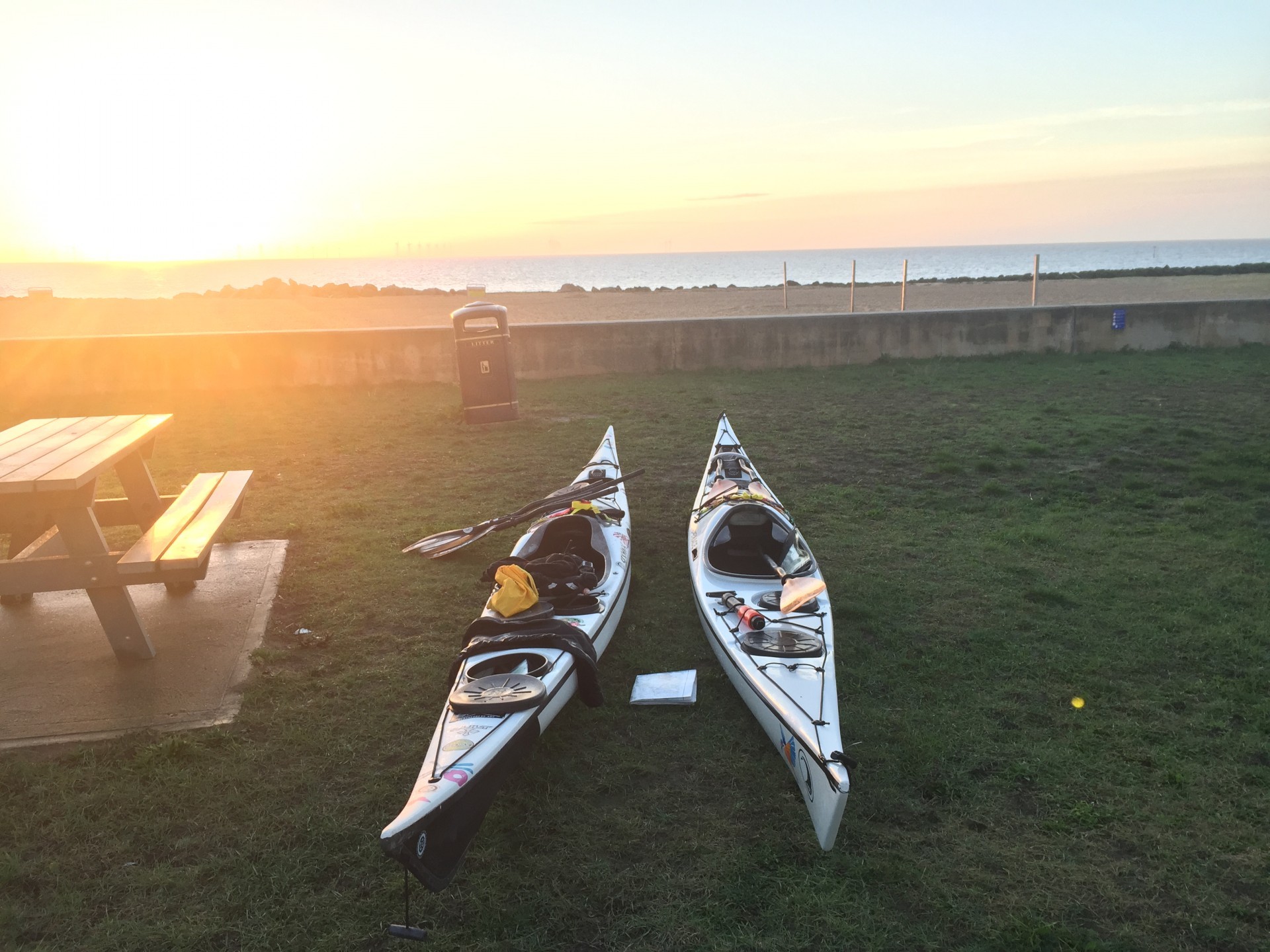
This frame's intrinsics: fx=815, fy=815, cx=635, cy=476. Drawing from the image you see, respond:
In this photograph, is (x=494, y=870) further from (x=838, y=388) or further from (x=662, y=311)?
(x=662, y=311)

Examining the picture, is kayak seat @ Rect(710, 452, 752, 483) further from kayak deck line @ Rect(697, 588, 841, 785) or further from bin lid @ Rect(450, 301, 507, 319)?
bin lid @ Rect(450, 301, 507, 319)

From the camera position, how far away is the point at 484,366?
38.0 ft

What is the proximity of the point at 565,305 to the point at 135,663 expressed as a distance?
981 inches

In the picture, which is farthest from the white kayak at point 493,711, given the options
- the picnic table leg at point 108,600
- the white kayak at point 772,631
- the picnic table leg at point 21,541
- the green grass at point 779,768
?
the picnic table leg at point 21,541

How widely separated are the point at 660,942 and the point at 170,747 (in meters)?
2.74

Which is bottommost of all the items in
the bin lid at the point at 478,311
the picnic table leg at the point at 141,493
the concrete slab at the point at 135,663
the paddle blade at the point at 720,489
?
the concrete slab at the point at 135,663

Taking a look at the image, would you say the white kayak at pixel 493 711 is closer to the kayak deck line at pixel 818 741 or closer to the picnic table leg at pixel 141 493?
the kayak deck line at pixel 818 741

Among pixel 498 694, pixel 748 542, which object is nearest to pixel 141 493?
pixel 498 694

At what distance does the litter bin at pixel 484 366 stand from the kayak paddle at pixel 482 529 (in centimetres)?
477

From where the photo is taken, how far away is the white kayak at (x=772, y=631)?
143 inches

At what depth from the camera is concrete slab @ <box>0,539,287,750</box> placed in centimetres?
450

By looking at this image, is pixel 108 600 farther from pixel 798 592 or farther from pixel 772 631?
pixel 798 592

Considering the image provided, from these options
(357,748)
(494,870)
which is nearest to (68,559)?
(357,748)

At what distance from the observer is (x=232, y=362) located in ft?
46.3
